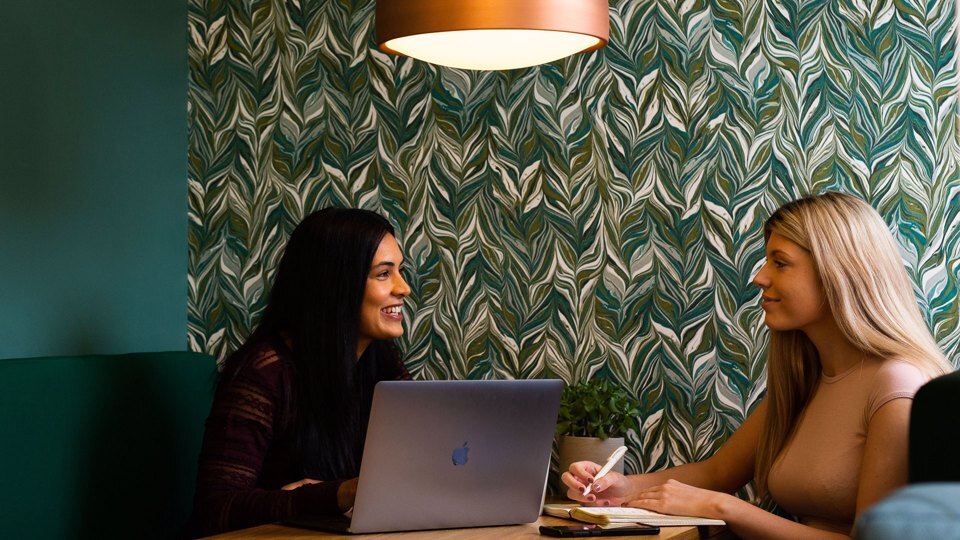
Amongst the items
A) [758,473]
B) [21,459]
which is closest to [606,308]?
[758,473]

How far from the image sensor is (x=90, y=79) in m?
2.83

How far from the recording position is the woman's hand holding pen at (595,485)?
224 cm

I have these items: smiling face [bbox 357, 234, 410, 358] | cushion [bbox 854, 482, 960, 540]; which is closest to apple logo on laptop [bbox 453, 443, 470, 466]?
smiling face [bbox 357, 234, 410, 358]

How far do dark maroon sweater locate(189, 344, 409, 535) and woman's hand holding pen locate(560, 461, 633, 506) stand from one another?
0.49 metres

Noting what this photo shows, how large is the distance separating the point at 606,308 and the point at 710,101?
0.60 m

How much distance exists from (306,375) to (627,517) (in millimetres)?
807

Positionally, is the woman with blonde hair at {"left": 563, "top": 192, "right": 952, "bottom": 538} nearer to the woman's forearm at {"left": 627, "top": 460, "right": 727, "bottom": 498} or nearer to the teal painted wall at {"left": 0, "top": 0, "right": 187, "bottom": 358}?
the woman's forearm at {"left": 627, "top": 460, "right": 727, "bottom": 498}

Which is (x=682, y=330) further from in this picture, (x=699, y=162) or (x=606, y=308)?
(x=699, y=162)

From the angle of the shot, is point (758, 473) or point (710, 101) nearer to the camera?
point (758, 473)

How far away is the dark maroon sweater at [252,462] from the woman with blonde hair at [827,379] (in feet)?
2.02

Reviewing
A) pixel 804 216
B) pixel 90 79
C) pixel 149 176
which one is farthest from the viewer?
pixel 149 176

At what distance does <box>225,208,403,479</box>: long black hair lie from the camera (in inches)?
90.4

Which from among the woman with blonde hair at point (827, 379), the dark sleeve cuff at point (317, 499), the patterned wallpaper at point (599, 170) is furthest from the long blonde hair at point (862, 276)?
the dark sleeve cuff at point (317, 499)

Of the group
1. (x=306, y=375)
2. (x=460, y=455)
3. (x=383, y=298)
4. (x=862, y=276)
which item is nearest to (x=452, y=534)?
(x=460, y=455)
